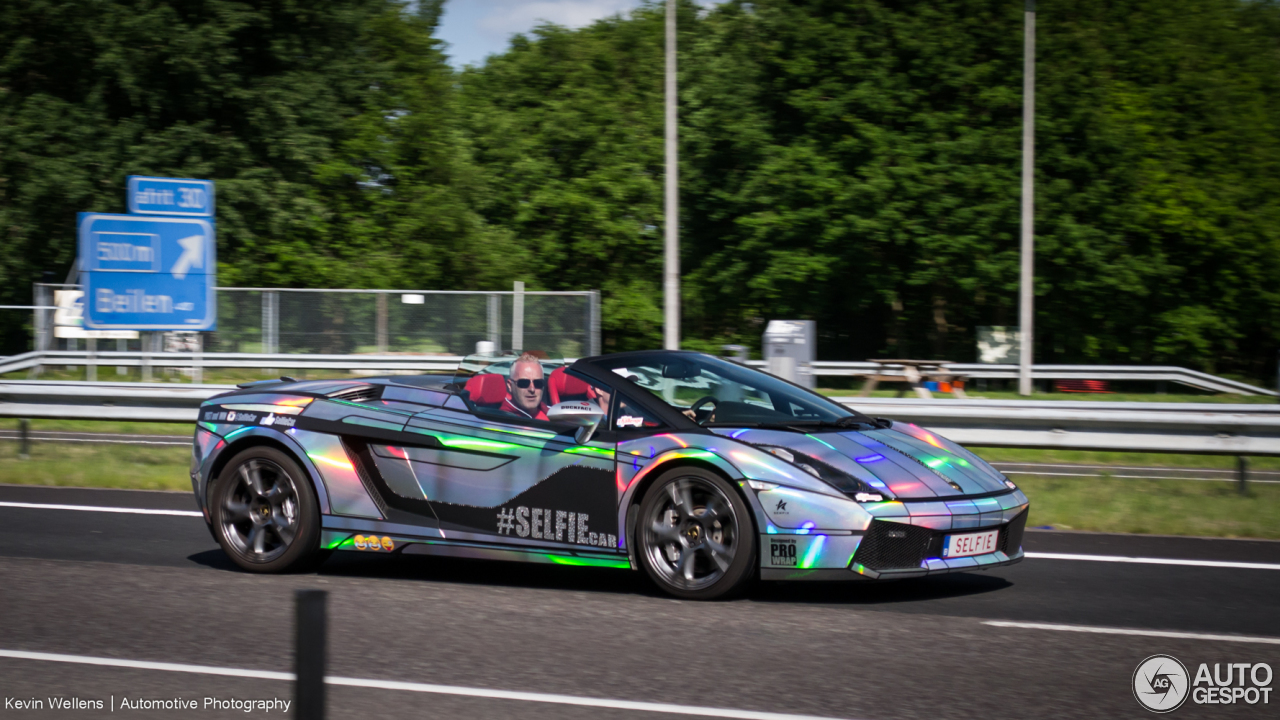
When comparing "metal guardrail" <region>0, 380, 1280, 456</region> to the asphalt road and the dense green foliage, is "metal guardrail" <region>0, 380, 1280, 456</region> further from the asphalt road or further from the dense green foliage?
the dense green foliage

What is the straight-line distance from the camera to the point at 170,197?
13453mm

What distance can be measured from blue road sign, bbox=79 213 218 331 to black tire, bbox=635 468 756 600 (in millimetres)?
8702

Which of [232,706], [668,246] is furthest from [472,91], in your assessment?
[232,706]

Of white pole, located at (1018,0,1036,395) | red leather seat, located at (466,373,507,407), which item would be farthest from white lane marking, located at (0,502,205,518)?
white pole, located at (1018,0,1036,395)

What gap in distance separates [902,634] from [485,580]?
7.89 feet

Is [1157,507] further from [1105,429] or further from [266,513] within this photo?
[266,513]

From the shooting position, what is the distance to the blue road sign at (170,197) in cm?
1330

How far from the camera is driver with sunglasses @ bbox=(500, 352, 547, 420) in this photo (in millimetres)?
6637

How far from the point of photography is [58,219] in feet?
94.5

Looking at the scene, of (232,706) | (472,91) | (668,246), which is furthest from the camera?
(472,91)

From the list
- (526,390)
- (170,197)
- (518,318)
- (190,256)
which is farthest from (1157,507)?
(518,318)

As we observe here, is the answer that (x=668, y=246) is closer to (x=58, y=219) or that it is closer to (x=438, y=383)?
(x=438, y=383)

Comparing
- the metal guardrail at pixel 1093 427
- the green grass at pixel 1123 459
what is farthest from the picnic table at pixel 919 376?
the metal guardrail at pixel 1093 427

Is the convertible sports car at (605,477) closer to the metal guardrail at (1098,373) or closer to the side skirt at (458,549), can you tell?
the side skirt at (458,549)
